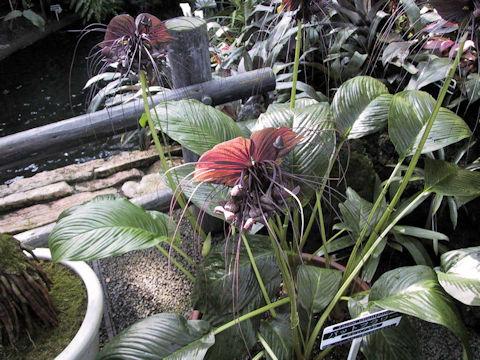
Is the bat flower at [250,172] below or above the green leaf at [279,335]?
above

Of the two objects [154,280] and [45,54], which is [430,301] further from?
[45,54]

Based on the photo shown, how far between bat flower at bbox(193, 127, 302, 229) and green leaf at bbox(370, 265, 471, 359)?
462 millimetres

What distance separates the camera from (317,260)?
4.75 feet

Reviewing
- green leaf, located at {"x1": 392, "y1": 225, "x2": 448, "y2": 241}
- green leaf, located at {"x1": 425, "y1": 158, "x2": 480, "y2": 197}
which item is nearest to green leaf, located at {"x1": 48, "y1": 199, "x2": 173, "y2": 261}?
green leaf, located at {"x1": 425, "y1": 158, "x2": 480, "y2": 197}

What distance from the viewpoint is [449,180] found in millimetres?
1309

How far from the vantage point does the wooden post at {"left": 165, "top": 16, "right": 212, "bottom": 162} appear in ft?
5.09

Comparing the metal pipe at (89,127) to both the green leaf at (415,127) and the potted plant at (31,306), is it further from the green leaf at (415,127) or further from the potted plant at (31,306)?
the green leaf at (415,127)

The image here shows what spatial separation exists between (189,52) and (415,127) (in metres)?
0.92

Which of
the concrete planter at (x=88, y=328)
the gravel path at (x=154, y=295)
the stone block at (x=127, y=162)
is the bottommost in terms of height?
the gravel path at (x=154, y=295)

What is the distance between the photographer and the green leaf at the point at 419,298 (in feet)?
3.03

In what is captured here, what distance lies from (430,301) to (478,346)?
0.77m

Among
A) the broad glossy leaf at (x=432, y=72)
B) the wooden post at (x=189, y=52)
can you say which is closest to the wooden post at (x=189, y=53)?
the wooden post at (x=189, y=52)

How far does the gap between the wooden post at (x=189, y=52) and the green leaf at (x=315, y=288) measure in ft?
2.86

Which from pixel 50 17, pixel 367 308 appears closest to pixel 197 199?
pixel 367 308
